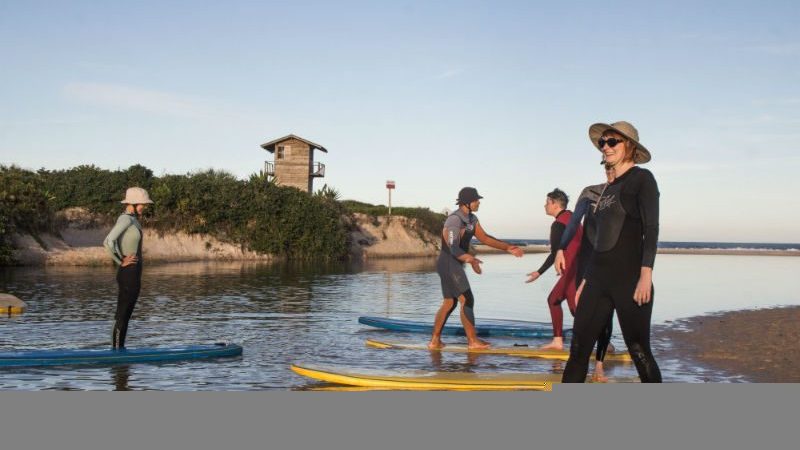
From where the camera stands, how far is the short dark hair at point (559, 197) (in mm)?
11031

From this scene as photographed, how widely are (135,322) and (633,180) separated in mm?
11635

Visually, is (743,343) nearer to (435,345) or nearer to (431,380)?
(435,345)

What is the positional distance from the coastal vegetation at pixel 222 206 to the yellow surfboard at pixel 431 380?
40140mm

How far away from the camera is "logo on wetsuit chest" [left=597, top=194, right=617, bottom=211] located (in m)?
6.04

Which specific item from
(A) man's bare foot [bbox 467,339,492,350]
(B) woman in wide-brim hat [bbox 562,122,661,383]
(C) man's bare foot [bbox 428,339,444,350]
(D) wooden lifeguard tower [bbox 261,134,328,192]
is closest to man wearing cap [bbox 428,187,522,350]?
(A) man's bare foot [bbox 467,339,492,350]

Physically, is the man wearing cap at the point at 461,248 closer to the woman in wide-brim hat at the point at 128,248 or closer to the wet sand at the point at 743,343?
the wet sand at the point at 743,343

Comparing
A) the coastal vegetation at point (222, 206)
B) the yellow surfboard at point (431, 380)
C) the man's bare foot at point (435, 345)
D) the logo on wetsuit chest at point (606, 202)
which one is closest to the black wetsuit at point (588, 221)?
the logo on wetsuit chest at point (606, 202)

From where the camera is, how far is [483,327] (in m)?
14.0

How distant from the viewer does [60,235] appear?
139 feet

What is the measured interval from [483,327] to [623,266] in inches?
324

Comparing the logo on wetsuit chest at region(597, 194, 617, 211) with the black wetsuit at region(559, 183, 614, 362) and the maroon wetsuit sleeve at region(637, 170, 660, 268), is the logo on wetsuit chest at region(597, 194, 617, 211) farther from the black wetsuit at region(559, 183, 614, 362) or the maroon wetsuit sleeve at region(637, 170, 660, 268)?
the maroon wetsuit sleeve at region(637, 170, 660, 268)

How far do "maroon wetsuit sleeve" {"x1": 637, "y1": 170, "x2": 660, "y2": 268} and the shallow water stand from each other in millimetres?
4249

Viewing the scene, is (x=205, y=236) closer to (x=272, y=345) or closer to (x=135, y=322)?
(x=135, y=322)

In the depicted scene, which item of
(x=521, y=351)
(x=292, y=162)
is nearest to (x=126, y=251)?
(x=521, y=351)
